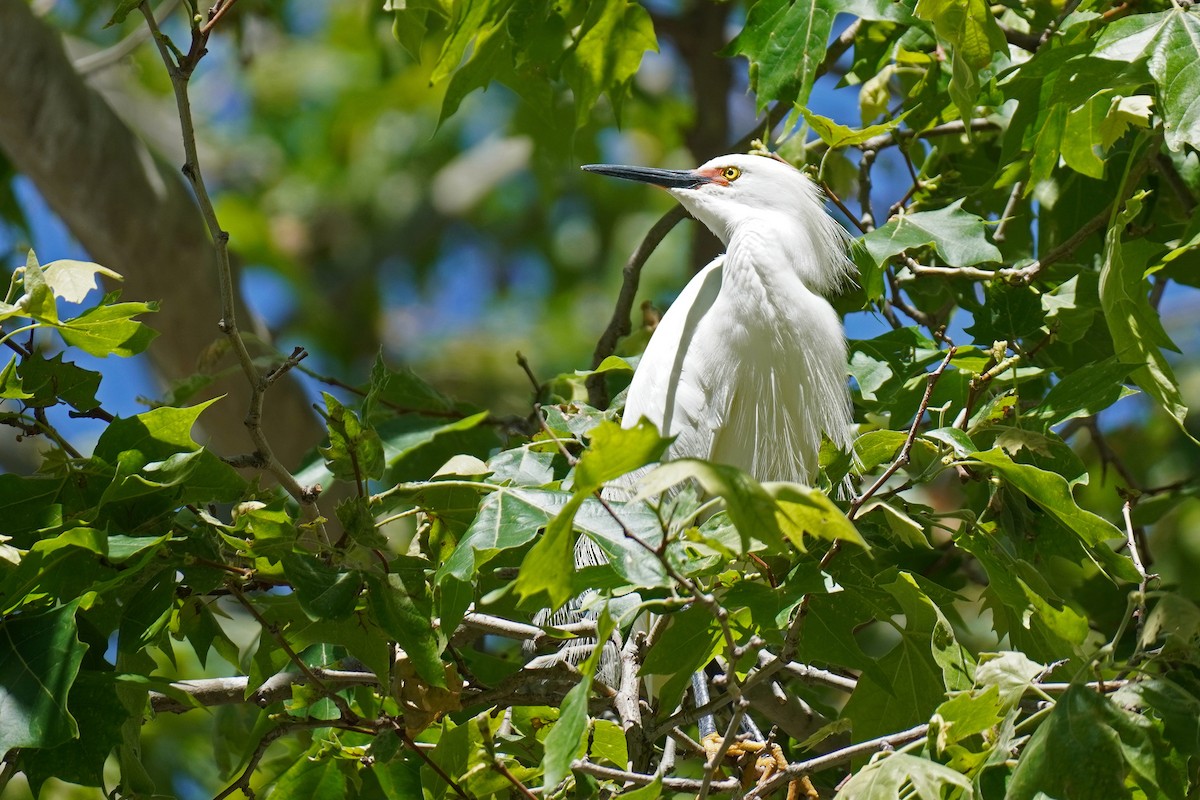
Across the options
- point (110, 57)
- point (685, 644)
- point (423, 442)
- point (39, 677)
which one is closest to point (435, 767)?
point (685, 644)

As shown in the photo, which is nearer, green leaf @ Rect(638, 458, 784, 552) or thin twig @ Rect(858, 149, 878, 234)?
green leaf @ Rect(638, 458, 784, 552)

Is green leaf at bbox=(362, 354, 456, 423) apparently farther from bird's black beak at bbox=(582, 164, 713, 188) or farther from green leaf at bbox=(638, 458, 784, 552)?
green leaf at bbox=(638, 458, 784, 552)

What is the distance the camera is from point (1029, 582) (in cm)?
157

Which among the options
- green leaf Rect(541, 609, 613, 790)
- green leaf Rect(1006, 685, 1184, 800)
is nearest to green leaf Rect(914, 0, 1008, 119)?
green leaf Rect(1006, 685, 1184, 800)

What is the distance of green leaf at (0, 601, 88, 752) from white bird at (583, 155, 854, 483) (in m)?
1.25

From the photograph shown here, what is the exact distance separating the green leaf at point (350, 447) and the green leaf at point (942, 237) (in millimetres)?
928

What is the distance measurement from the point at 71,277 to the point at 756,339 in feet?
4.47

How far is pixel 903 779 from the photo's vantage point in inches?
50.6

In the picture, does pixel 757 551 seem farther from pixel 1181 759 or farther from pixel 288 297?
pixel 288 297

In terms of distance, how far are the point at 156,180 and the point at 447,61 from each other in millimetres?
1601

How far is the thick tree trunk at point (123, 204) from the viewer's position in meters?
3.18

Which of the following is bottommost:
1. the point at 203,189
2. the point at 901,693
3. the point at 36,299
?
the point at 901,693

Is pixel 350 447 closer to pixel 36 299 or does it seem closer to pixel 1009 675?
pixel 36 299

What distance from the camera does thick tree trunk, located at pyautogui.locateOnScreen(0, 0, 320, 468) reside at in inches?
125
